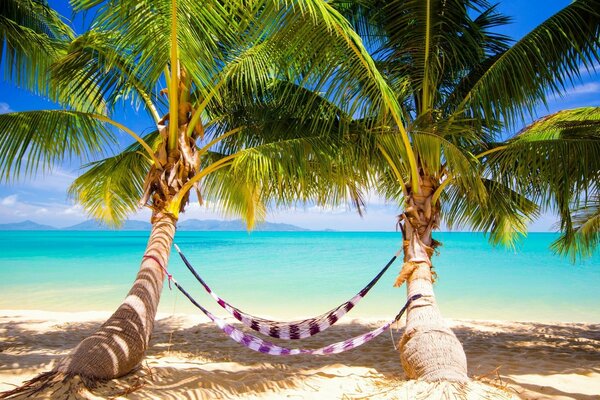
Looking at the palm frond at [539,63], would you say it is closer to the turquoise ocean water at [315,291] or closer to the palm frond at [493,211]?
the palm frond at [493,211]

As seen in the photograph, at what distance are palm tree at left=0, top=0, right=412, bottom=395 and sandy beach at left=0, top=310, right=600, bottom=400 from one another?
1.60 feet

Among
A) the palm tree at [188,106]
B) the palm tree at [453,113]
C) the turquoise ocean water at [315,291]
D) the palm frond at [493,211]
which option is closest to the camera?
the palm tree at [188,106]

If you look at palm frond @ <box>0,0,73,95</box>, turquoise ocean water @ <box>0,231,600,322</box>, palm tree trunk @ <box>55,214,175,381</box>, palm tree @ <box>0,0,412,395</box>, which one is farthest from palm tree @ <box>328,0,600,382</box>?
turquoise ocean water @ <box>0,231,600,322</box>

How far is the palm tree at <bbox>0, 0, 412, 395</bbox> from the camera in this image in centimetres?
246

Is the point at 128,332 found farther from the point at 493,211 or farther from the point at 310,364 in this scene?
the point at 493,211

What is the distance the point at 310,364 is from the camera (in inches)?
135

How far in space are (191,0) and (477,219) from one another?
3.82 meters

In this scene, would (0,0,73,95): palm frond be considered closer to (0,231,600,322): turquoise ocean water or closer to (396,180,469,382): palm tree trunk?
(396,180,469,382): palm tree trunk

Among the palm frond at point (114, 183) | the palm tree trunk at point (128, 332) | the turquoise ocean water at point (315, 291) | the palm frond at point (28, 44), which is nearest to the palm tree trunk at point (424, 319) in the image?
the palm tree trunk at point (128, 332)

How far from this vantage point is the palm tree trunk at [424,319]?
91.9 inches

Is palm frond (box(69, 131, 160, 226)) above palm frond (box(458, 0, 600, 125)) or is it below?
below

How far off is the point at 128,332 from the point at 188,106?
1.86 metres

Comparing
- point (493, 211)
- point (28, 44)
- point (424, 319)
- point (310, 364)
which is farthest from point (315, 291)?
point (28, 44)

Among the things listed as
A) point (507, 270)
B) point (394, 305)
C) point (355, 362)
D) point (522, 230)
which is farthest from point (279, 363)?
point (507, 270)
